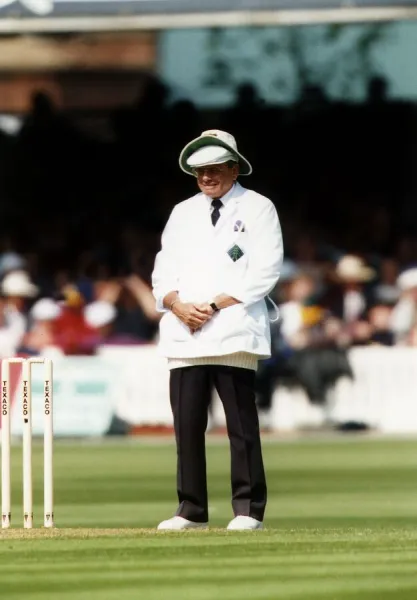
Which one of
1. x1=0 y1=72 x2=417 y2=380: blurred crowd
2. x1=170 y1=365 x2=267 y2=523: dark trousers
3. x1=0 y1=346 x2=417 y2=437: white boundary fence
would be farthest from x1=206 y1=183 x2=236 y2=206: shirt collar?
x1=0 y1=72 x2=417 y2=380: blurred crowd

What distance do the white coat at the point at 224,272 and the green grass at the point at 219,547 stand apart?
31.8 inches

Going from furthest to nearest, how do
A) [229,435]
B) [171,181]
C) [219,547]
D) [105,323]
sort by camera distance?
[171,181] → [105,323] → [229,435] → [219,547]

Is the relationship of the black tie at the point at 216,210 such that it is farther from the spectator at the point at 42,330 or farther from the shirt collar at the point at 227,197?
the spectator at the point at 42,330

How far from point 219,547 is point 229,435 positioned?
913 mm

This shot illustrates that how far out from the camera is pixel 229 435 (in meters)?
8.27

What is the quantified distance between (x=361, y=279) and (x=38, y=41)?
636 cm

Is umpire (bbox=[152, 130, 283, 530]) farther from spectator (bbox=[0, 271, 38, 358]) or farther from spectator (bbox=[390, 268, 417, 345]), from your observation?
spectator (bbox=[390, 268, 417, 345])

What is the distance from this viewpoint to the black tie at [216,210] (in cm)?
831

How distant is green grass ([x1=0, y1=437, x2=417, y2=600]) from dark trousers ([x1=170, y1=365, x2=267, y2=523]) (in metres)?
0.16

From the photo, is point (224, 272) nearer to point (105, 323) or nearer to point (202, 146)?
point (202, 146)

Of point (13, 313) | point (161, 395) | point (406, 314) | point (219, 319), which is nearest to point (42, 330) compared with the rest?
point (13, 313)

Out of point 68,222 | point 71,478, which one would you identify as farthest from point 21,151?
point 71,478

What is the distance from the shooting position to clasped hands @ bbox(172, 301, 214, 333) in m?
8.14

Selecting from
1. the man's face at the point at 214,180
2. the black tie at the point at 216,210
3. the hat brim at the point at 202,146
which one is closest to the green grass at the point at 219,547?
the black tie at the point at 216,210
